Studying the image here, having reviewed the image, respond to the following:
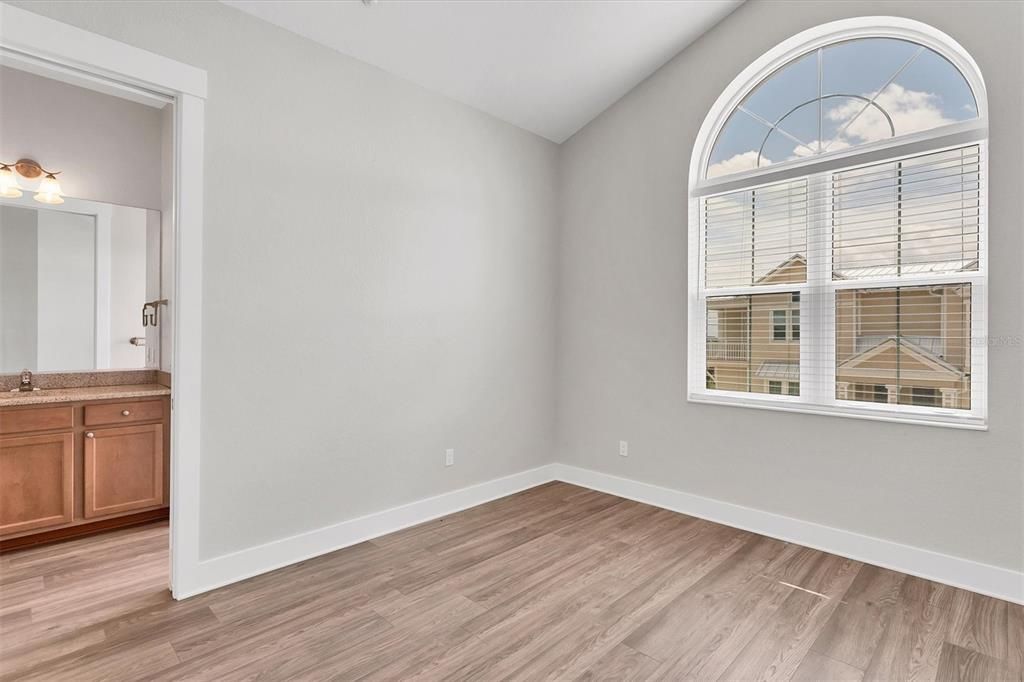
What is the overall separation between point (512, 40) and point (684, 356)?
2357 mm

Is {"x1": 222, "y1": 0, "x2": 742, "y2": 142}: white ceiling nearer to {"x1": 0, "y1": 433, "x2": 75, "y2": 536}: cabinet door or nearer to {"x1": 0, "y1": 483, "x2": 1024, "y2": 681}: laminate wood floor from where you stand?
{"x1": 0, "y1": 433, "x2": 75, "y2": 536}: cabinet door

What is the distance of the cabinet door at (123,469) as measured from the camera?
10.7ft

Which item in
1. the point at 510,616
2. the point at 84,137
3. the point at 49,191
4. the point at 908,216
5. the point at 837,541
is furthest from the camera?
the point at 84,137

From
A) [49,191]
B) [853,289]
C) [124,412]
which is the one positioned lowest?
[124,412]

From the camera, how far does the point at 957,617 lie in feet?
7.54

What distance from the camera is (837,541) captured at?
2957mm

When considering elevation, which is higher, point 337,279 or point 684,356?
point 337,279

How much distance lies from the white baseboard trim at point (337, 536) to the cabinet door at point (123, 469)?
1.37 metres

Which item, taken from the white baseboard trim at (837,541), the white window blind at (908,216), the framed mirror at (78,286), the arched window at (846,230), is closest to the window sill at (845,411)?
the arched window at (846,230)

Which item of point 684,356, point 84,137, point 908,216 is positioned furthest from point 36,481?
point 908,216

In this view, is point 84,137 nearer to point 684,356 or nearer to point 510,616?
point 510,616

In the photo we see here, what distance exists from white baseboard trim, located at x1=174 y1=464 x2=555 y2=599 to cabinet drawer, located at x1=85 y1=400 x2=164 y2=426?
58.8 inches

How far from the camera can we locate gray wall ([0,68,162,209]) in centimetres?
334

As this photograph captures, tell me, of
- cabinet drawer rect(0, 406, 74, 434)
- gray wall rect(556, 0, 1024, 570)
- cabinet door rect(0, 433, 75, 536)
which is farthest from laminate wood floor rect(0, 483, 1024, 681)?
cabinet drawer rect(0, 406, 74, 434)
